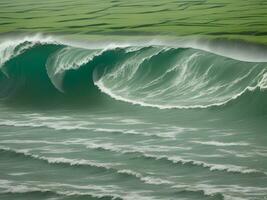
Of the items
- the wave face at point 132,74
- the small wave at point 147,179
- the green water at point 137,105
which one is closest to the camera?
the small wave at point 147,179

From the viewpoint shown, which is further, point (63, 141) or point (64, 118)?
point (64, 118)

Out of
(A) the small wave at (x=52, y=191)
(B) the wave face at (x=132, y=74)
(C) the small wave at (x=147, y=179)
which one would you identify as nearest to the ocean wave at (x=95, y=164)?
(C) the small wave at (x=147, y=179)

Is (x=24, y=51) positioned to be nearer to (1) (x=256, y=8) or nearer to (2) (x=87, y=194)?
(1) (x=256, y=8)

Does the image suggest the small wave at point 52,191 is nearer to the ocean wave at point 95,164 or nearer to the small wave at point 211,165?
the ocean wave at point 95,164

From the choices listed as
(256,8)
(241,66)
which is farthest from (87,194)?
(256,8)

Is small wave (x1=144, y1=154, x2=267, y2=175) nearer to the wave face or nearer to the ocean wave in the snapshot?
the ocean wave

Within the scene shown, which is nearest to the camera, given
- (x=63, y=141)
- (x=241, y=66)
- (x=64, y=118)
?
(x=63, y=141)

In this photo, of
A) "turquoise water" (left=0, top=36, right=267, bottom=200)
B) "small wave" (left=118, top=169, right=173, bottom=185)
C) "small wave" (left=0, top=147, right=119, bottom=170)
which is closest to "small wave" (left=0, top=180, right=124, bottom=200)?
"turquoise water" (left=0, top=36, right=267, bottom=200)
